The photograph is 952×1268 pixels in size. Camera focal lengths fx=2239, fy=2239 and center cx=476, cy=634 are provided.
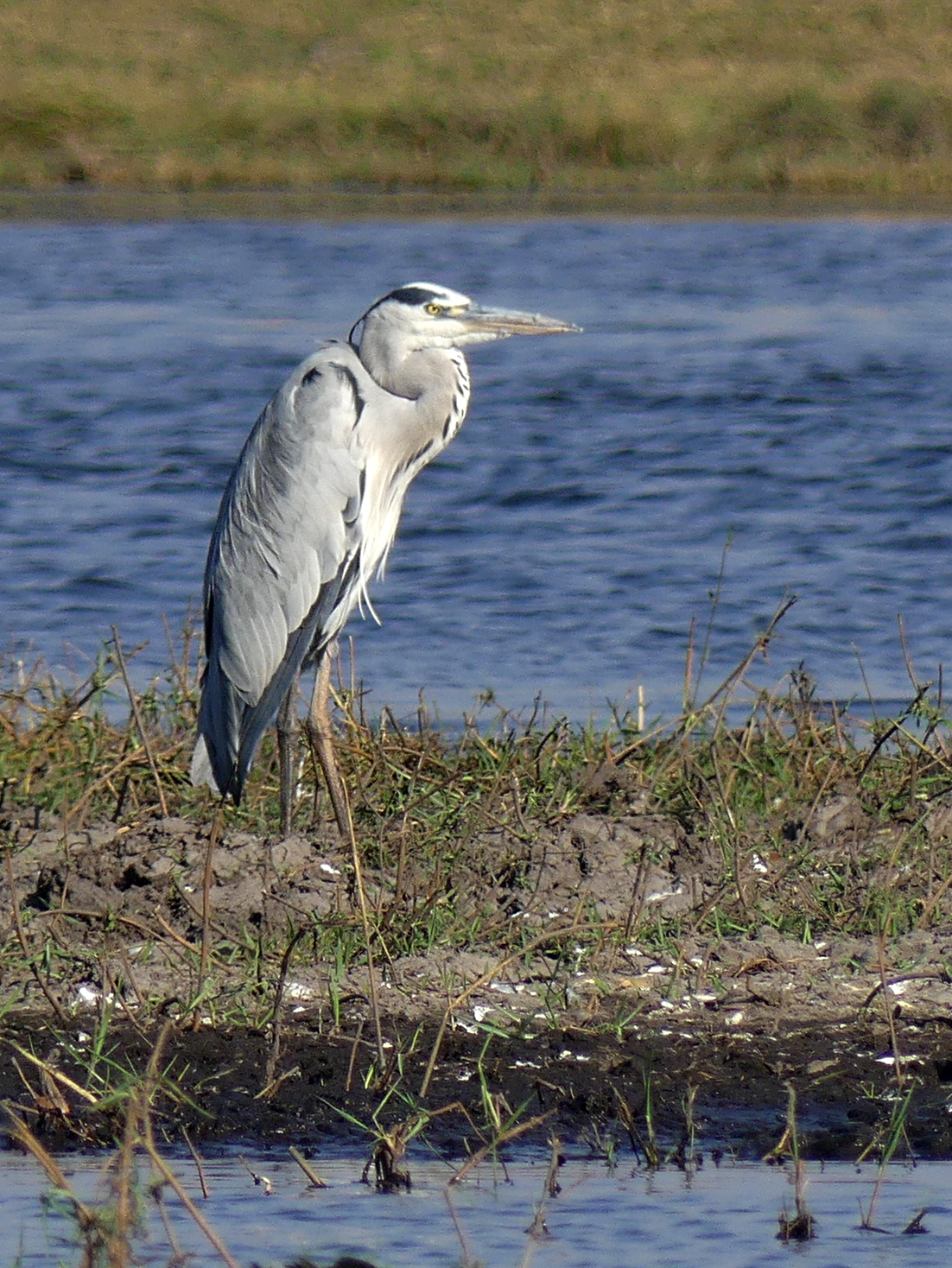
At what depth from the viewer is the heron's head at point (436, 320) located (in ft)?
19.5

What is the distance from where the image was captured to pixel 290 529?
19.3ft

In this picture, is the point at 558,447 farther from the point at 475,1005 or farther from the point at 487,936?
the point at 475,1005

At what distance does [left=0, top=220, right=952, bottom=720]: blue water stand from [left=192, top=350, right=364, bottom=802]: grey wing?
3.98ft

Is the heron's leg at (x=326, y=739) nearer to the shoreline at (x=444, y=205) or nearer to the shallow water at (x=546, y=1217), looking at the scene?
the shallow water at (x=546, y=1217)

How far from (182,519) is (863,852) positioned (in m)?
6.06

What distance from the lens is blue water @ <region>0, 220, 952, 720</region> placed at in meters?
8.43

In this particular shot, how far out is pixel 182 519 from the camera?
10.7 metres

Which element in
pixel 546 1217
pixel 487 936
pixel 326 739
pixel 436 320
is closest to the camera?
pixel 546 1217

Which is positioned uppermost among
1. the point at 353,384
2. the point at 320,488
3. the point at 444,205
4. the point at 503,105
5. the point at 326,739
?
the point at 503,105

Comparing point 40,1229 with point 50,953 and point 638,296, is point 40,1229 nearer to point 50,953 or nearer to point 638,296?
point 50,953

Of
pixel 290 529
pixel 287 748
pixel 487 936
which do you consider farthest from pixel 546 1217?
pixel 290 529

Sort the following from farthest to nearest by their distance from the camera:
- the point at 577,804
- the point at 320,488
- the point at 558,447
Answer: the point at 558,447
the point at 320,488
the point at 577,804

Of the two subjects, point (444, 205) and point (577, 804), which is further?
point (444, 205)

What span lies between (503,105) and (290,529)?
68.2ft
